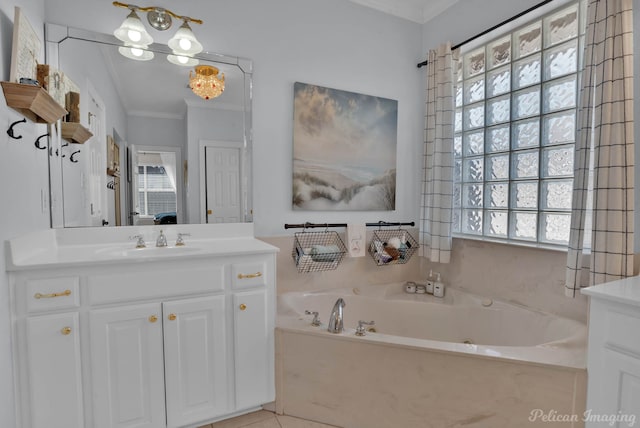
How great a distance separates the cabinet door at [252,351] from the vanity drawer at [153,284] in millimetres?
167

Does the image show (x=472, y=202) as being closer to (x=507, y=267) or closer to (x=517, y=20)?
(x=507, y=267)

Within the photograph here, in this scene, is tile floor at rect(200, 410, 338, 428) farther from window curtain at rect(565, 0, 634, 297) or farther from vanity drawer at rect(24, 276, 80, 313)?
window curtain at rect(565, 0, 634, 297)

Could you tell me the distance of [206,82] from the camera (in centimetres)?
205

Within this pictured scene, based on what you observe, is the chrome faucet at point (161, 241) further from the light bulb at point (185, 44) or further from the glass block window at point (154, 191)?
the light bulb at point (185, 44)

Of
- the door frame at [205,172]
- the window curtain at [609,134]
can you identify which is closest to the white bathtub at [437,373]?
the window curtain at [609,134]

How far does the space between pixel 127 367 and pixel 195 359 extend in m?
0.28

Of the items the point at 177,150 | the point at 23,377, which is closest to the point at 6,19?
the point at 177,150

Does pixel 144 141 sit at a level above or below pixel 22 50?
below

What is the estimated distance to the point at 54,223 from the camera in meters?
1.67

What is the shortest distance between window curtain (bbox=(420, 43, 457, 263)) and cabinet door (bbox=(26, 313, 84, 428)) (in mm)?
2141

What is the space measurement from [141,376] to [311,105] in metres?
1.86

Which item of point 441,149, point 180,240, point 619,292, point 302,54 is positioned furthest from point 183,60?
point 619,292

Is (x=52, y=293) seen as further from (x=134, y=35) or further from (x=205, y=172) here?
(x=134, y=35)

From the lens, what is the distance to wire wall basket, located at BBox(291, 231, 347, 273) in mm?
2250
